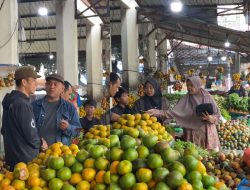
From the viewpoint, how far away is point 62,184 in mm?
1768

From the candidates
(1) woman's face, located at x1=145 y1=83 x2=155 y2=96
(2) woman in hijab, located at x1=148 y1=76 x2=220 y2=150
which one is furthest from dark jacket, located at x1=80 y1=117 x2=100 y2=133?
(2) woman in hijab, located at x1=148 y1=76 x2=220 y2=150

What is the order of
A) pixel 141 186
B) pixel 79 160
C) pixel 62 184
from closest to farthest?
pixel 141 186 < pixel 62 184 < pixel 79 160

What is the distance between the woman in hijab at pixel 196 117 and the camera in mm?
4117

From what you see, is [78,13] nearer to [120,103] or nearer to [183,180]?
[120,103]

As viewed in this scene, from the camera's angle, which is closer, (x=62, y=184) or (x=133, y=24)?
(x=62, y=184)

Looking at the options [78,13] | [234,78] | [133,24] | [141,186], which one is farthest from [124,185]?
[234,78]

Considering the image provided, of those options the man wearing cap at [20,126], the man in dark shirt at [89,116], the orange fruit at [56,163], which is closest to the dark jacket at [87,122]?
the man in dark shirt at [89,116]

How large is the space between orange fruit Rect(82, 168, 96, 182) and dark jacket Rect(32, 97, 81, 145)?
158cm

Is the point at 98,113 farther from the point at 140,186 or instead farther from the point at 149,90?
the point at 140,186

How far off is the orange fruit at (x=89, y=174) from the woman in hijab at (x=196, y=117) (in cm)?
232

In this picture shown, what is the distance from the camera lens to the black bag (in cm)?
399

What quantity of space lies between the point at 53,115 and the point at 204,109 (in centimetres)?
158

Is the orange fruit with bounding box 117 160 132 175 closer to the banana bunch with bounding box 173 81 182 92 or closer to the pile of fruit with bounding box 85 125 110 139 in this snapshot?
the pile of fruit with bounding box 85 125 110 139

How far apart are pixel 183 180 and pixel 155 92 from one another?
8.76ft
